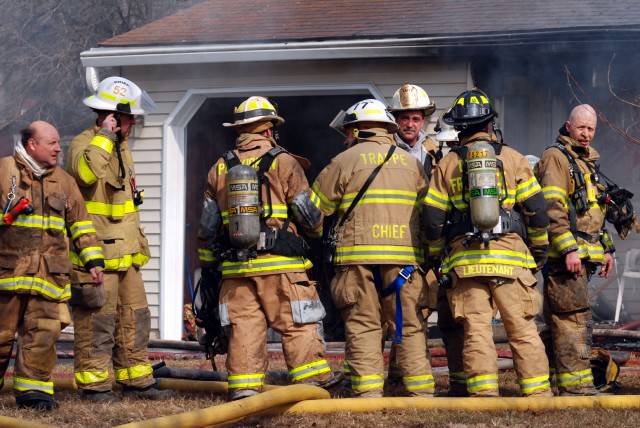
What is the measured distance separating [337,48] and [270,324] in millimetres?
4704

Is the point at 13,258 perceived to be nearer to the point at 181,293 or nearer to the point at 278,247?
the point at 278,247

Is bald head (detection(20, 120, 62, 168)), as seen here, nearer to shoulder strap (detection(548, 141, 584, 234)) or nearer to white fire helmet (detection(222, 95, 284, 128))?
white fire helmet (detection(222, 95, 284, 128))

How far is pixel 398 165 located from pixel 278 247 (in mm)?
942

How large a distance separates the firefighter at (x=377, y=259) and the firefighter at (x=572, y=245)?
886mm

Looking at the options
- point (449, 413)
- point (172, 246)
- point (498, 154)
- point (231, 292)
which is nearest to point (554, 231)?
point (498, 154)

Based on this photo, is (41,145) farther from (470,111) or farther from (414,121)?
(414,121)

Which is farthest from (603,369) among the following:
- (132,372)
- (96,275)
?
(96,275)

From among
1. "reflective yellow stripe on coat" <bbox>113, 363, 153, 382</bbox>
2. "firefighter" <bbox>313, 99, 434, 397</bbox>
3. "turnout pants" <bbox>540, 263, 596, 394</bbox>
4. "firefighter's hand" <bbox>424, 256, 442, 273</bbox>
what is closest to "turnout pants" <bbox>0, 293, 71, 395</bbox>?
"reflective yellow stripe on coat" <bbox>113, 363, 153, 382</bbox>

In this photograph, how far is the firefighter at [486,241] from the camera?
20.6 feet

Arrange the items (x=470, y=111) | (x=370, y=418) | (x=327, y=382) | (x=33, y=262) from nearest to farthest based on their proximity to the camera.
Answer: (x=370, y=418)
(x=33, y=262)
(x=470, y=111)
(x=327, y=382)

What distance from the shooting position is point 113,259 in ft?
23.1

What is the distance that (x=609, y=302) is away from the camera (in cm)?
1177

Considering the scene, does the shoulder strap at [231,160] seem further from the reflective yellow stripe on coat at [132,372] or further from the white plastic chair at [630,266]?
the white plastic chair at [630,266]

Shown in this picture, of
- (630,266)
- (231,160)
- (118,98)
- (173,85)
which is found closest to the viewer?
(231,160)
